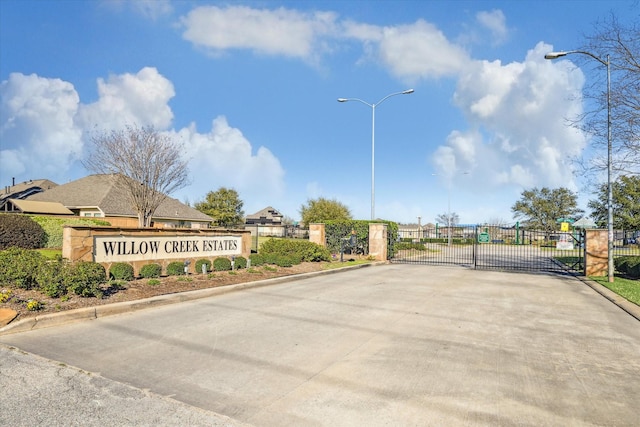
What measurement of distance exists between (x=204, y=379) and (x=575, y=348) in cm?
562

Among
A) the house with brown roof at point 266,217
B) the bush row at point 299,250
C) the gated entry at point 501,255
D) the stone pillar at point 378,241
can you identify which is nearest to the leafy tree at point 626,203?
the gated entry at point 501,255

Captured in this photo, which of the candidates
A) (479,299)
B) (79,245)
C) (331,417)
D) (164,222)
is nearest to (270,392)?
(331,417)

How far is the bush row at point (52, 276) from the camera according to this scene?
789 centimetres

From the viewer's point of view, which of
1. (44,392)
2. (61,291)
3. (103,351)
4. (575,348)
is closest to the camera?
(44,392)

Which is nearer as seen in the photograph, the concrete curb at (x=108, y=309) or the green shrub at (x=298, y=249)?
the concrete curb at (x=108, y=309)

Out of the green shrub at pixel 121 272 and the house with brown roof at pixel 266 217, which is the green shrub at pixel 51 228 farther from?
the house with brown roof at pixel 266 217

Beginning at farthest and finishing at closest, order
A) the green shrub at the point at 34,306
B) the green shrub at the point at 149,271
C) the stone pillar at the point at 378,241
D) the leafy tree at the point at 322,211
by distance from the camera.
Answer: the leafy tree at the point at 322,211, the stone pillar at the point at 378,241, the green shrub at the point at 149,271, the green shrub at the point at 34,306

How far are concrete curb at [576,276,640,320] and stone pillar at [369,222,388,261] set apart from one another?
9.08m

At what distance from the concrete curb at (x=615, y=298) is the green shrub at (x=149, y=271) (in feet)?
39.1

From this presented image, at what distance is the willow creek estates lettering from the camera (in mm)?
10672

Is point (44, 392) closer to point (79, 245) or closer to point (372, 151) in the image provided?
point (79, 245)

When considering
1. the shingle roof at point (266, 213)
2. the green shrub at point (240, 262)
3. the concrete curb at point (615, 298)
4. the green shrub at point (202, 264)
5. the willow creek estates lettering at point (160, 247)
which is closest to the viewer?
the concrete curb at point (615, 298)

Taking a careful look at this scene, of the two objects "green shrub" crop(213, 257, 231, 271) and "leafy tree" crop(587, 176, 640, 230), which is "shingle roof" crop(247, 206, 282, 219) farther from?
"green shrub" crop(213, 257, 231, 271)

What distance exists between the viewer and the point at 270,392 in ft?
14.1
